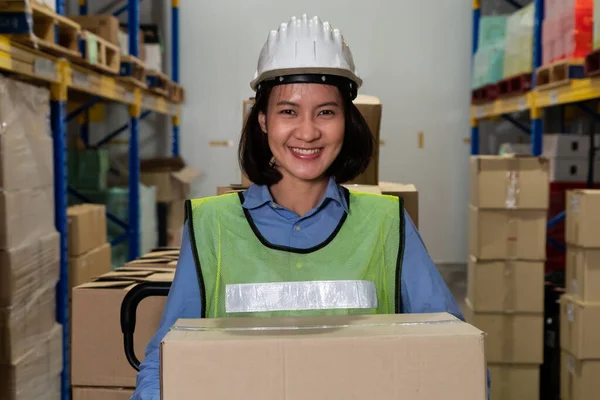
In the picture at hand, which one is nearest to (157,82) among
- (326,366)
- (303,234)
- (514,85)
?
(514,85)

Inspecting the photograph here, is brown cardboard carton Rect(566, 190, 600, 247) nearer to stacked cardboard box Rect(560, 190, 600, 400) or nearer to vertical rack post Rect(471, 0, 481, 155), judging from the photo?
stacked cardboard box Rect(560, 190, 600, 400)

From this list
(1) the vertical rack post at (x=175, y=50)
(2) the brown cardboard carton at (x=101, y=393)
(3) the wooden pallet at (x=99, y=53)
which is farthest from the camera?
(1) the vertical rack post at (x=175, y=50)

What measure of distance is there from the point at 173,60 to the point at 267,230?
22.6ft

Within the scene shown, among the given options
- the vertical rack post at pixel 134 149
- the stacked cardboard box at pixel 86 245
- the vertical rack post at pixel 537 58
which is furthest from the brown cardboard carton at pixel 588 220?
the vertical rack post at pixel 134 149

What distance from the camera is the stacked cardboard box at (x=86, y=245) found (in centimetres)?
447

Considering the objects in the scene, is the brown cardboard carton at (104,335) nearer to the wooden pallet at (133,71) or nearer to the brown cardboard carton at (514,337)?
the brown cardboard carton at (514,337)

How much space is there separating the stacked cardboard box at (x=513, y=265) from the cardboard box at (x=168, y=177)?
3757mm

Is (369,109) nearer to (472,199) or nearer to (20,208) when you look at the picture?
(20,208)

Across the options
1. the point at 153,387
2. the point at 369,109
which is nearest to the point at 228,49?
the point at 369,109

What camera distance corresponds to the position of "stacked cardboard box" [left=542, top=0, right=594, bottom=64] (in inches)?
177

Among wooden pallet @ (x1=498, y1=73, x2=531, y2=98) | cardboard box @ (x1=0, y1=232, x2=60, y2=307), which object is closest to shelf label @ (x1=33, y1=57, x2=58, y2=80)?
cardboard box @ (x1=0, y1=232, x2=60, y2=307)

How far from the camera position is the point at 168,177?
7.44 metres

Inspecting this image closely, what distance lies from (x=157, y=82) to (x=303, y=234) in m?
5.33

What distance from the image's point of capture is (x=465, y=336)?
3.72ft
